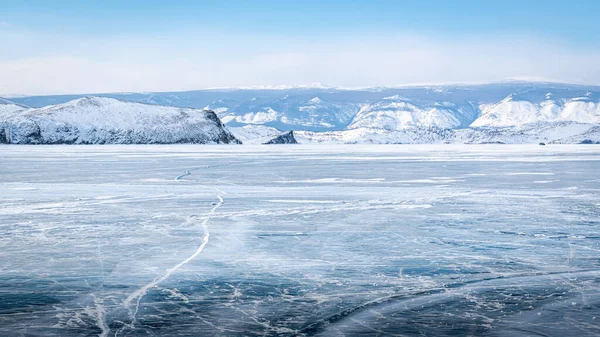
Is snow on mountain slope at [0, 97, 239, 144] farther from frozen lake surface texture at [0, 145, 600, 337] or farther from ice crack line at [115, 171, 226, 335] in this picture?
ice crack line at [115, 171, 226, 335]

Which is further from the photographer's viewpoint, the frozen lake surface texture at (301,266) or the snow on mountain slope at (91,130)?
the snow on mountain slope at (91,130)

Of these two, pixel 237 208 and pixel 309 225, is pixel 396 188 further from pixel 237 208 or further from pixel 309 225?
pixel 309 225

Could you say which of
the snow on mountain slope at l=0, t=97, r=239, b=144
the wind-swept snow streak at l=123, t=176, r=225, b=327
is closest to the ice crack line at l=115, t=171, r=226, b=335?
the wind-swept snow streak at l=123, t=176, r=225, b=327

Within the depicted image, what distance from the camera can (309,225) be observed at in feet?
39.4

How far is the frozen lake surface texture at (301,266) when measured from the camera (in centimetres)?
591

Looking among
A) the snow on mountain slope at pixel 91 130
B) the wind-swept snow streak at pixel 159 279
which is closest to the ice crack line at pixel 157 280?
the wind-swept snow streak at pixel 159 279

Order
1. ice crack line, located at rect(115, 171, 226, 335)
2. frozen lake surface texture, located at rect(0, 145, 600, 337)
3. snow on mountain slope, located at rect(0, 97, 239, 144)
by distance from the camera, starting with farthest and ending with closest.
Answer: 1. snow on mountain slope, located at rect(0, 97, 239, 144)
2. ice crack line, located at rect(115, 171, 226, 335)
3. frozen lake surface texture, located at rect(0, 145, 600, 337)

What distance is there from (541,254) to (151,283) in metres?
4.92

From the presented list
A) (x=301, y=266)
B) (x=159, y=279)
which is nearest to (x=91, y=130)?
(x=301, y=266)

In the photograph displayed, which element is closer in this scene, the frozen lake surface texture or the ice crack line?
the frozen lake surface texture

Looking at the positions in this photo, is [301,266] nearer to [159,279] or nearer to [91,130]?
[159,279]

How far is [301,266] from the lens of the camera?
8.38 meters

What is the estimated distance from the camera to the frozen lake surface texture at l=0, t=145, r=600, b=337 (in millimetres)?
5909

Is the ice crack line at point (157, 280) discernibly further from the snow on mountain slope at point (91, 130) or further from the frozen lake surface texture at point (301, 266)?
the snow on mountain slope at point (91, 130)
